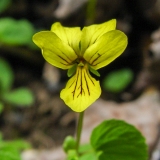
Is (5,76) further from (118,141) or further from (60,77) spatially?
(118,141)

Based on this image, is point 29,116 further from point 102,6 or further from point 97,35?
point 97,35

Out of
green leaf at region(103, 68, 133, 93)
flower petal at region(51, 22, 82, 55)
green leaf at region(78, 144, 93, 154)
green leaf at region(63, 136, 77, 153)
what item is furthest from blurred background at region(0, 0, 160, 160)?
flower petal at region(51, 22, 82, 55)

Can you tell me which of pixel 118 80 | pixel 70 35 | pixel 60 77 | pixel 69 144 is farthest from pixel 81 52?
pixel 60 77

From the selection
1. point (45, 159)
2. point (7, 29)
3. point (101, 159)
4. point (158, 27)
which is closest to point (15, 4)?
point (7, 29)

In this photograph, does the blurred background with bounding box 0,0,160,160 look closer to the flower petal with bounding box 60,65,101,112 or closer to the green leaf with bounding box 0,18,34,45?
the green leaf with bounding box 0,18,34,45

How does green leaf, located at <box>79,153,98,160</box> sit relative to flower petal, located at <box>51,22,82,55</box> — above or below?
below

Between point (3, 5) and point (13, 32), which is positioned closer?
point (13, 32)
